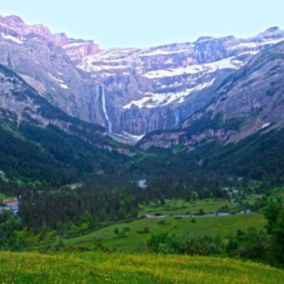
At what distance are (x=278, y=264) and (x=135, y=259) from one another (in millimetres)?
34407

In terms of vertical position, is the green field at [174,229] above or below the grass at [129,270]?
below

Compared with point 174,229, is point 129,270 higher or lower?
higher

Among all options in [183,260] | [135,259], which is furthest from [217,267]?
[135,259]

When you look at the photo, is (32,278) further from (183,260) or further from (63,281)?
(183,260)

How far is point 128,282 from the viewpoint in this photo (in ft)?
104

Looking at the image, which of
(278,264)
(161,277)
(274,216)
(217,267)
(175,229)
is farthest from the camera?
(175,229)

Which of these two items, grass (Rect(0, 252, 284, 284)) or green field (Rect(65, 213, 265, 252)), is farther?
green field (Rect(65, 213, 265, 252))

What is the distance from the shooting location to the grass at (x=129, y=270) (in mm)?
31547

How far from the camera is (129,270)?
118 feet

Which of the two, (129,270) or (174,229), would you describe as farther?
(174,229)

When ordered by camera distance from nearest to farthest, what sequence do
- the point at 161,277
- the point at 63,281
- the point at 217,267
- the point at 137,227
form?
the point at 63,281 < the point at 161,277 < the point at 217,267 < the point at 137,227

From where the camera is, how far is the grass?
31547 millimetres

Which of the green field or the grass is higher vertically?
the grass

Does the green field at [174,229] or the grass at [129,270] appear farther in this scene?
the green field at [174,229]
